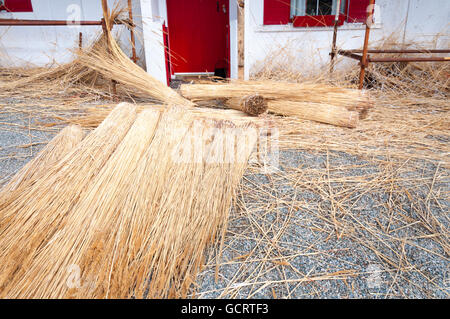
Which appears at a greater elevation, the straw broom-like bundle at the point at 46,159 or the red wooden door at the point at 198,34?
the red wooden door at the point at 198,34

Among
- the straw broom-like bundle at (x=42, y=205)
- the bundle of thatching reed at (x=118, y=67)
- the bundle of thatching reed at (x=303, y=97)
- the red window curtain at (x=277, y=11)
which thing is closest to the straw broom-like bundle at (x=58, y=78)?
the bundle of thatching reed at (x=118, y=67)

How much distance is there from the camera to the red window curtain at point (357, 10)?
15.4 ft

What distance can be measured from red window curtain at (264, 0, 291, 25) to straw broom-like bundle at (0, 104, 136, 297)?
3.85 m

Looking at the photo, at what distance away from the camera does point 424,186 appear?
195 centimetres

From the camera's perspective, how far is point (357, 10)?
4.70 metres

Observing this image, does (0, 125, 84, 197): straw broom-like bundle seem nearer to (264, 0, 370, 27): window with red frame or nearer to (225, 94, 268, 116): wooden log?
(225, 94, 268, 116): wooden log

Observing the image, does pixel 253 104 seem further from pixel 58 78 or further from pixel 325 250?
pixel 58 78

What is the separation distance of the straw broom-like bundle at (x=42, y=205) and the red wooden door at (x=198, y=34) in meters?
3.96

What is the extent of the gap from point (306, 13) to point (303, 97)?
2502 mm

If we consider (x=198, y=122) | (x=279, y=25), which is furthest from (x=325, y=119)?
(x=279, y=25)

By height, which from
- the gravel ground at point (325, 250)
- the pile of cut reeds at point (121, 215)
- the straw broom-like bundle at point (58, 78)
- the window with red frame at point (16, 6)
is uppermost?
the window with red frame at point (16, 6)

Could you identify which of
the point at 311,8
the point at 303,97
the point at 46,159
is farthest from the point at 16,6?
the point at 303,97

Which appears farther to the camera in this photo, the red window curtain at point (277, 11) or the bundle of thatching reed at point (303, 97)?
the red window curtain at point (277, 11)

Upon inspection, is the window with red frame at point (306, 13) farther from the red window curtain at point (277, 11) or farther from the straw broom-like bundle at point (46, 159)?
the straw broom-like bundle at point (46, 159)
